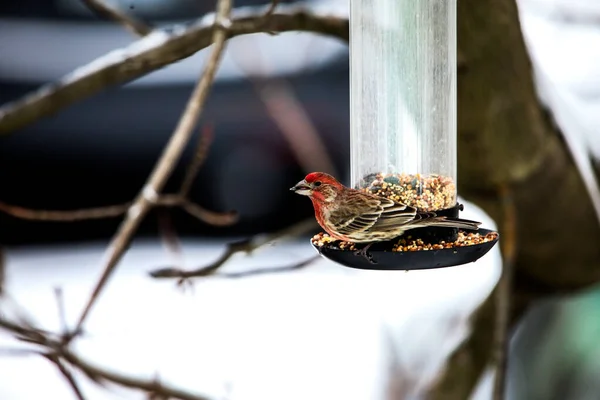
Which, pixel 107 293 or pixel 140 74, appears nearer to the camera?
pixel 140 74

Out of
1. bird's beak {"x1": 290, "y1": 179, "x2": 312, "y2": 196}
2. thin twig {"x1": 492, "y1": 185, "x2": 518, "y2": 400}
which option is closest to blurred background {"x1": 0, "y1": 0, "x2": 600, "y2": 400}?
thin twig {"x1": 492, "y1": 185, "x2": 518, "y2": 400}

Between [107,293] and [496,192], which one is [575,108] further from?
[107,293]

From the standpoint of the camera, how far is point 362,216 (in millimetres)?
1519

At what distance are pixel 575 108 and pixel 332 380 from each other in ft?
7.27

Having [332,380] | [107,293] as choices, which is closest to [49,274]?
[107,293]

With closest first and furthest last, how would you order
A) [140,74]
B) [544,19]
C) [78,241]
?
[140,74] < [544,19] < [78,241]

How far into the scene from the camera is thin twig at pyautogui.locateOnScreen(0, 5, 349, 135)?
1937 mm

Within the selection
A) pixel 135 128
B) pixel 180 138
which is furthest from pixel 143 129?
pixel 180 138

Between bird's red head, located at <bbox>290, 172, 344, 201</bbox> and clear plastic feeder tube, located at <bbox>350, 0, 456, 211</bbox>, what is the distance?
17 cm

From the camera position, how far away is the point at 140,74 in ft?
6.47

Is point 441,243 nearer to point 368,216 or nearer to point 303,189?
point 368,216

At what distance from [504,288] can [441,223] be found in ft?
2.93

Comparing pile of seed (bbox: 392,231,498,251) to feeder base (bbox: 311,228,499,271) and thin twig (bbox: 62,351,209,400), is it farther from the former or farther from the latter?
thin twig (bbox: 62,351,209,400)

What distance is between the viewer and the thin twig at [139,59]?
1937mm
